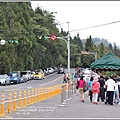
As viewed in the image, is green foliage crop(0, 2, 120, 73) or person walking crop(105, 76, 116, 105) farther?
green foliage crop(0, 2, 120, 73)

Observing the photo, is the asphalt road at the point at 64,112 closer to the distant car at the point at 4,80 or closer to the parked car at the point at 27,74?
the distant car at the point at 4,80

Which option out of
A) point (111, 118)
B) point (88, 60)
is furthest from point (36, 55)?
point (111, 118)

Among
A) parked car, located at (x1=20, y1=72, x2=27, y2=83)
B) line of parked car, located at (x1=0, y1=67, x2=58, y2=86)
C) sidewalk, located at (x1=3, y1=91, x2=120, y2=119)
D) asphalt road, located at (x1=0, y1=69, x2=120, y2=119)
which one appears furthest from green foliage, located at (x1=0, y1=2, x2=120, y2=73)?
sidewalk, located at (x1=3, y1=91, x2=120, y2=119)

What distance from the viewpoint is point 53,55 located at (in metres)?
103

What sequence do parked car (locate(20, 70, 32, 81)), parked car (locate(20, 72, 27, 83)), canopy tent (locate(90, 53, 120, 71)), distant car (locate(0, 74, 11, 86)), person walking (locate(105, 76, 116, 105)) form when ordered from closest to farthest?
person walking (locate(105, 76, 116, 105)) < canopy tent (locate(90, 53, 120, 71)) < distant car (locate(0, 74, 11, 86)) < parked car (locate(20, 72, 27, 83)) < parked car (locate(20, 70, 32, 81))

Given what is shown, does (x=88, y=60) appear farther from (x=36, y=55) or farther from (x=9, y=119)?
(x=9, y=119)

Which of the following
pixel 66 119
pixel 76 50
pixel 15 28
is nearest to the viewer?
pixel 66 119

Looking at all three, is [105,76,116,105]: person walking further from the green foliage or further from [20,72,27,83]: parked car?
[20,72,27,83]: parked car

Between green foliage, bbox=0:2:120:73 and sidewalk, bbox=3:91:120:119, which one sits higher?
green foliage, bbox=0:2:120:73

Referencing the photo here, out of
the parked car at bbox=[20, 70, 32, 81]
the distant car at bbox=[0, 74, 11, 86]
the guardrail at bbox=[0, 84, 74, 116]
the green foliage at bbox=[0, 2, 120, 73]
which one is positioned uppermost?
the green foliage at bbox=[0, 2, 120, 73]

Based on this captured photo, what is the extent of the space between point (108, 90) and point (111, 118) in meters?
8.10

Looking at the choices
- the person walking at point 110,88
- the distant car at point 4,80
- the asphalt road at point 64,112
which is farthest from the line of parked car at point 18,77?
the asphalt road at point 64,112

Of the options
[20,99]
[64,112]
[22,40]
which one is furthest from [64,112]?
[22,40]

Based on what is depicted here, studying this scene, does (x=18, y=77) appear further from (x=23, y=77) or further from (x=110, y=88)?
(x=110, y=88)
